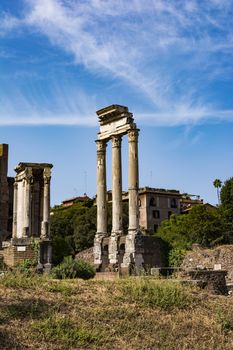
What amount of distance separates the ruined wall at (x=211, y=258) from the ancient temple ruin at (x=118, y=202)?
109 inches

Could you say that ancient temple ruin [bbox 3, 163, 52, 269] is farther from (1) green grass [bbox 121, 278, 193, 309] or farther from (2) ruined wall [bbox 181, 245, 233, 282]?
(1) green grass [bbox 121, 278, 193, 309]

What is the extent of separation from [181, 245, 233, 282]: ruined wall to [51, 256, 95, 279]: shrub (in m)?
13.2

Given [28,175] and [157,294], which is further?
[28,175]

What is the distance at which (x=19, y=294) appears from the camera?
10.1m

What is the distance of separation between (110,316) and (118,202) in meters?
20.3

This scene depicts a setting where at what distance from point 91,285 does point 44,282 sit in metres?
1.02

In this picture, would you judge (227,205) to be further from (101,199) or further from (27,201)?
(27,201)

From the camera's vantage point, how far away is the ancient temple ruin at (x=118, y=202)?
2784cm

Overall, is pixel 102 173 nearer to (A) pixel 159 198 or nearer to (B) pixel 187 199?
(A) pixel 159 198

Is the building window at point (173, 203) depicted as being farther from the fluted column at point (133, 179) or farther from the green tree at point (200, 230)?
the fluted column at point (133, 179)

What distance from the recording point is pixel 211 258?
30.9 m

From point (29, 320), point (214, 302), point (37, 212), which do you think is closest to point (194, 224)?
point (37, 212)

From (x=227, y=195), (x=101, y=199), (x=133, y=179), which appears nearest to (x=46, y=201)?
(x=101, y=199)

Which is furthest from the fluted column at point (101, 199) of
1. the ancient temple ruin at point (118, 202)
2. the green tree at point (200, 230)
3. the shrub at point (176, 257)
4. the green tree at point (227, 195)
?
the green tree at point (227, 195)
